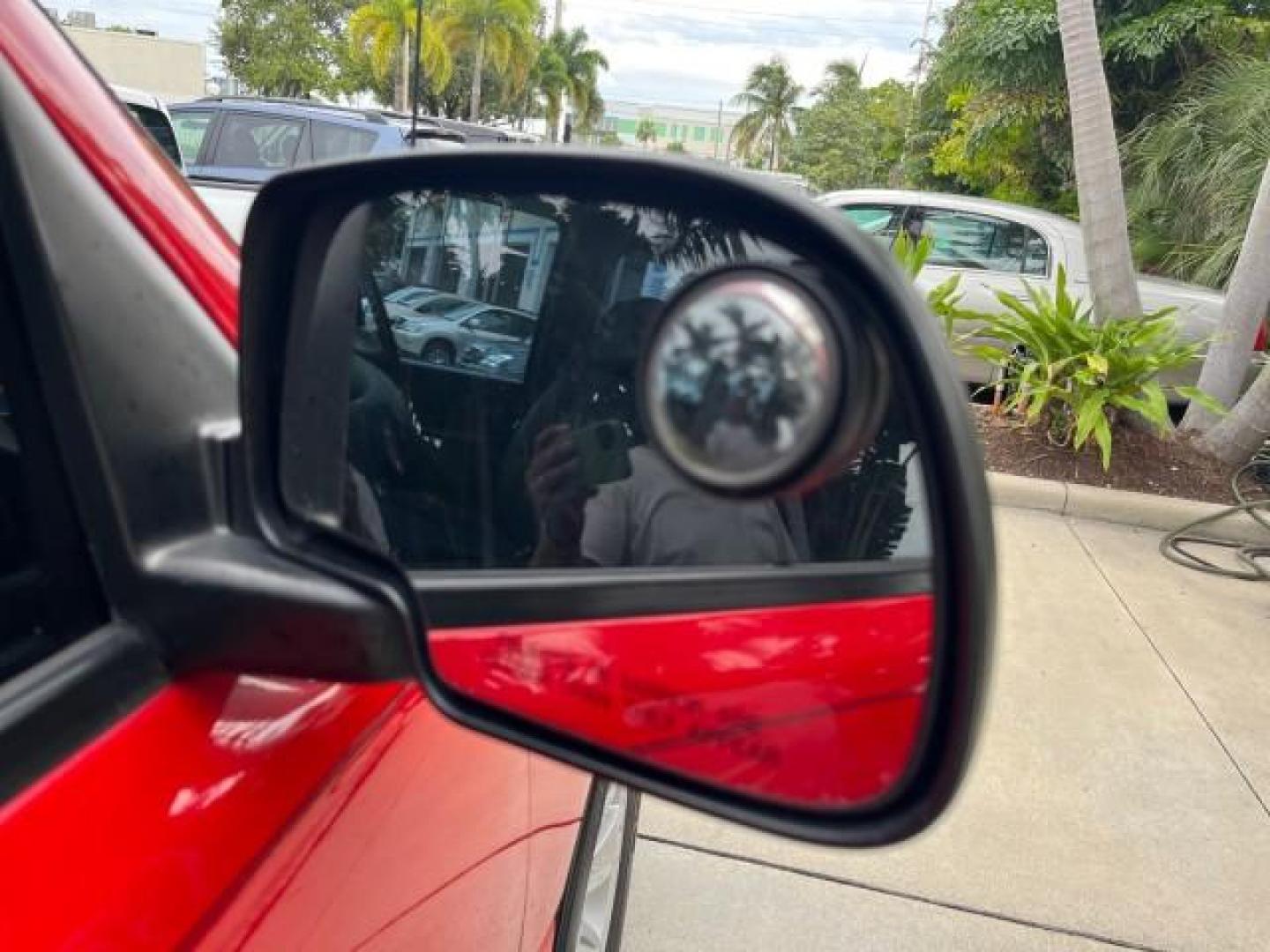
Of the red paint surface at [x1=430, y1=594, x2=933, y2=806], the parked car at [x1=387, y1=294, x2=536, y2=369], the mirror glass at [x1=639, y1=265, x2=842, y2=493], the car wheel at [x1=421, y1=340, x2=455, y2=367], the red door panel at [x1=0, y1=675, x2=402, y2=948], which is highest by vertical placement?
the mirror glass at [x1=639, y1=265, x2=842, y2=493]

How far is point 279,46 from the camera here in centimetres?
3216

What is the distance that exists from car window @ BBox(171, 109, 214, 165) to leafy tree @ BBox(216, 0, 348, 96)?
77.4 feet

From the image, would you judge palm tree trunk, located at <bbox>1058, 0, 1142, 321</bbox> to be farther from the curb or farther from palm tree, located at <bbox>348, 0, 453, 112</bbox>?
palm tree, located at <bbox>348, 0, 453, 112</bbox>

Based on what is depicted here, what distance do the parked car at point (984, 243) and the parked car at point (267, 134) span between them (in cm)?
398

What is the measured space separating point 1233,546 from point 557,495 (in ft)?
18.9

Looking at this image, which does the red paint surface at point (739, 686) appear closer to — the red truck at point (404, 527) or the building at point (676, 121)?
the red truck at point (404, 527)

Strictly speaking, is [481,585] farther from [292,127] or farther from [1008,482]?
[292,127]

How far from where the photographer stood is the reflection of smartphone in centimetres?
80

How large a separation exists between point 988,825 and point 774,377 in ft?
9.36

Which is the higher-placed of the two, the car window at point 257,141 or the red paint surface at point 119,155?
the red paint surface at point 119,155

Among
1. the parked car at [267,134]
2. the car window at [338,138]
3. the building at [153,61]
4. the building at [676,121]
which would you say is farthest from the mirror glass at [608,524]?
the building at [676,121]

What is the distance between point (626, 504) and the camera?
802 mm

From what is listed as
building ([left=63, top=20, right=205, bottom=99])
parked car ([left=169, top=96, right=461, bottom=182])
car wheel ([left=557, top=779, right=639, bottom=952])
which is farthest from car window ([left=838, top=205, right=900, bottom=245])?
building ([left=63, top=20, right=205, bottom=99])

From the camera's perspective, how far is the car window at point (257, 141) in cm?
905
